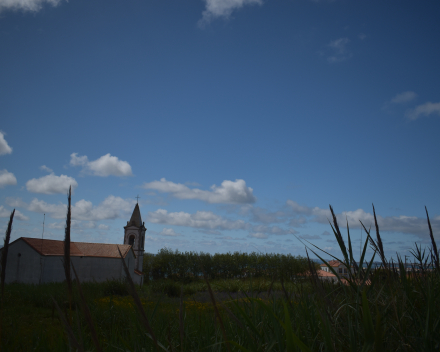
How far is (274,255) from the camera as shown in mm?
40281

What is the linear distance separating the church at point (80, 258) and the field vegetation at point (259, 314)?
23288 mm

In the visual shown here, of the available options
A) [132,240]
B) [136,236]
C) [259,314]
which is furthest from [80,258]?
[259,314]

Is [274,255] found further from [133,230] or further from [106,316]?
[106,316]

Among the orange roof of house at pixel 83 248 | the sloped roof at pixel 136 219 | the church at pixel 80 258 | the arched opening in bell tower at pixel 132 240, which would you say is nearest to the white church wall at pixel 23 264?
the church at pixel 80 258

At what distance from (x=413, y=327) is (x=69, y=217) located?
1.90 m

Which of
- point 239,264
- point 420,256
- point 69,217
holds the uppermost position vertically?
point 69,217

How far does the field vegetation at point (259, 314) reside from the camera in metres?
0.98

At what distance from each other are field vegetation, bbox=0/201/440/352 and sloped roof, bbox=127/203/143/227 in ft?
89.8

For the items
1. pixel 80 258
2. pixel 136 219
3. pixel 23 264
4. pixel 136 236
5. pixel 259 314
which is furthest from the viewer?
pixel 136 219

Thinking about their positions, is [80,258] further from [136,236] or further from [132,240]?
[136,236]

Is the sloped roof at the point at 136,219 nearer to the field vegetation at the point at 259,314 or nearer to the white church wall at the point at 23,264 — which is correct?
the white church wall at the point at 23,264

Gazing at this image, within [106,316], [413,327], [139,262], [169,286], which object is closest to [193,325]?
[413,327]

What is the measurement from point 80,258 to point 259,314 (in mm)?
41604

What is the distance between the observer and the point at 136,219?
44.2 metres
